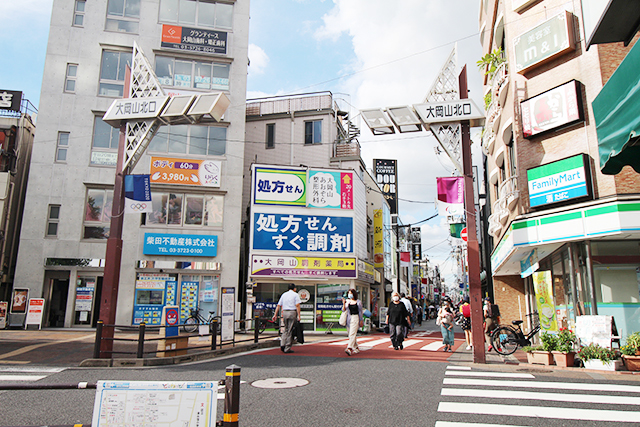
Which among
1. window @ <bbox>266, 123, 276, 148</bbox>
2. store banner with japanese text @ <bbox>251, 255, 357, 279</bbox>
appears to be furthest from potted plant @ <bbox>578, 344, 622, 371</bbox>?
window @ <bbox>266, 123, 276, 148</bbox>

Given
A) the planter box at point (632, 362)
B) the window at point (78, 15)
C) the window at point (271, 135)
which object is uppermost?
the window at point (78, 15)

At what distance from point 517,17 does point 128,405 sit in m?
17.0

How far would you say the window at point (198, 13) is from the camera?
81.5 ft

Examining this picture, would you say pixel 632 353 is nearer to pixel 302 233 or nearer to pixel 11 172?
pixel 302 233

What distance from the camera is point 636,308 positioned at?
1105 cm

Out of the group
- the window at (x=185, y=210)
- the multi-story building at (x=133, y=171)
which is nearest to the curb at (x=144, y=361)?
the multi-story building at (x=133, y=171)

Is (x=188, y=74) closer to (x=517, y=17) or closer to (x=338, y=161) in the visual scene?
(x=338, y=161)

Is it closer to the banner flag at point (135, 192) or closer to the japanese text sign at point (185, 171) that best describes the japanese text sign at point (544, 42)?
the banner flag at point (135, 192)

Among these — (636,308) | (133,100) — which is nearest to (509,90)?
(636,308)

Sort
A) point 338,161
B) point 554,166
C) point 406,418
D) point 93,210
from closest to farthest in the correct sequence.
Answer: point 406,418 → point 554,166 → point 93,210 → point 338,161

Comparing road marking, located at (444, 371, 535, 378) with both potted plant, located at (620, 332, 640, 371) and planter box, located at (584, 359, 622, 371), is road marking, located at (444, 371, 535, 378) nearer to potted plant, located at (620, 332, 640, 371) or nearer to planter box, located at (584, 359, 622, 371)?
planter box, located at (584, 359, 622, 371)

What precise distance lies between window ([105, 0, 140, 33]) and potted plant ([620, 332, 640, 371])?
2570 cm

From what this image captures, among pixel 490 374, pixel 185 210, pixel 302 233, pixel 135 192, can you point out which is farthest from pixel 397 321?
pixel 185 210

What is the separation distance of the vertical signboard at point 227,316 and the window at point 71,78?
52.7ft
